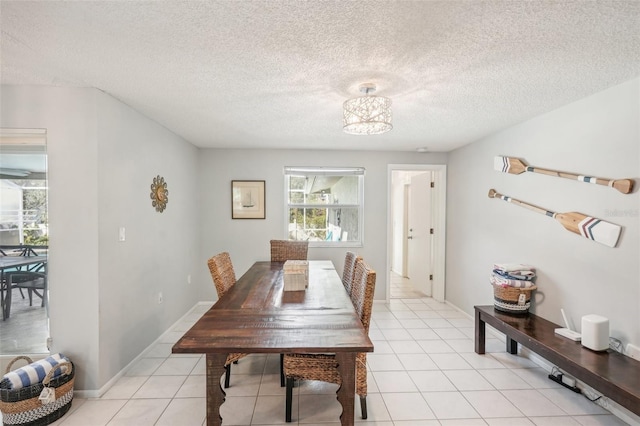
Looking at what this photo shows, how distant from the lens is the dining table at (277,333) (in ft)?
4.82

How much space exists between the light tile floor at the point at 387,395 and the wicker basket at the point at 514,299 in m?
0.48

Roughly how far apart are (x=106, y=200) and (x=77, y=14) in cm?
133

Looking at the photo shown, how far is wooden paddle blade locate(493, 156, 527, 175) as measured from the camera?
9.42 feet

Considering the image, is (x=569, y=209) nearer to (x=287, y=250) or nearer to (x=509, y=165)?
(x=509, y=165)

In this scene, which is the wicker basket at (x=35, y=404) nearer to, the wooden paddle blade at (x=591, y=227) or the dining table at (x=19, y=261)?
the dining table at (x=19, y=261)

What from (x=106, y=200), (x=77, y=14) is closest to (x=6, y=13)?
A: (x=77, y=14)

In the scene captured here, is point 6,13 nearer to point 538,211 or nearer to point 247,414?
point 247,414

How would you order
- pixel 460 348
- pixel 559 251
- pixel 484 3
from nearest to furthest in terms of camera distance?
pixel 484 3 → pixel 559 251 → pixel 460 348

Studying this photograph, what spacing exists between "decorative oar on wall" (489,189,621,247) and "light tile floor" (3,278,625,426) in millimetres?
1184

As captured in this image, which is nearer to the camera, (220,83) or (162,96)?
(220,83)

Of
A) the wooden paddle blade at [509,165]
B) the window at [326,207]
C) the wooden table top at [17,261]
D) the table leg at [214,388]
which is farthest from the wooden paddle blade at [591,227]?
the wooden table top at [17,261]

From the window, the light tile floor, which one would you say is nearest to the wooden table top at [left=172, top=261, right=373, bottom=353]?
the light tile floor

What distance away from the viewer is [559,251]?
2.48 metres

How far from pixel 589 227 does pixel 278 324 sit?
234cm
